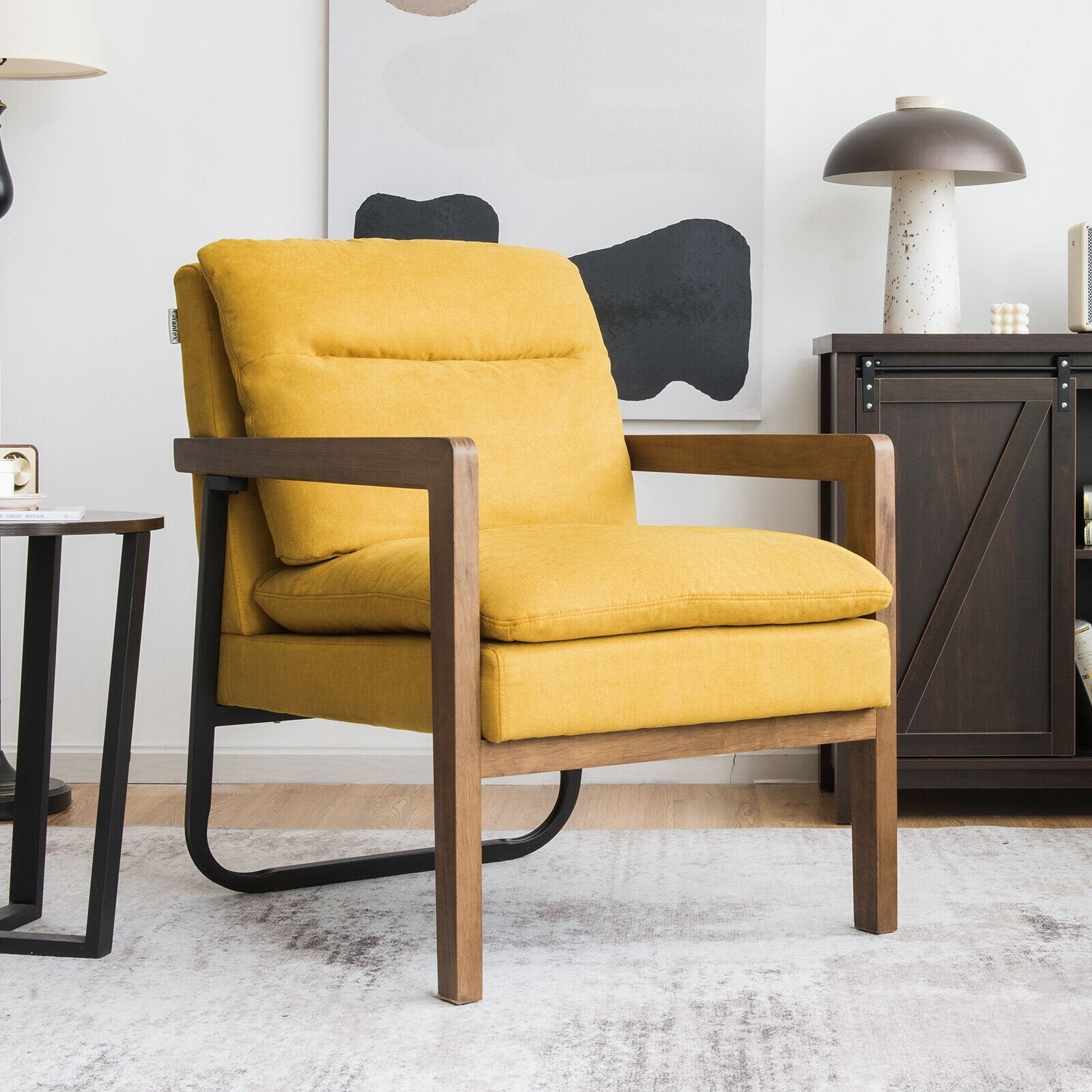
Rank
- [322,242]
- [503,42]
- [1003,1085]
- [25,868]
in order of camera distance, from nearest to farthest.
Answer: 1. [1003,1085]
2. [25,868]
3. [322,242]
4. [503,42]

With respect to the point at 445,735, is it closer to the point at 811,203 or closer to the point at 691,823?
the point at 691,823

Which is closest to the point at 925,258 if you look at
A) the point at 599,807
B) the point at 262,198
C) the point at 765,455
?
the point at 765,455

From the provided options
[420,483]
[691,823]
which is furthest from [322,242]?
[691,823]

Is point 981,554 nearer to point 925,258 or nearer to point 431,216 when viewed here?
point 925,258

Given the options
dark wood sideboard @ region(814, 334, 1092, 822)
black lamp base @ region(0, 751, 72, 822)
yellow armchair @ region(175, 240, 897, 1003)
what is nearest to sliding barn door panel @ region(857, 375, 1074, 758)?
dark wood sideboard @ region(814, 334, 1092, 822)

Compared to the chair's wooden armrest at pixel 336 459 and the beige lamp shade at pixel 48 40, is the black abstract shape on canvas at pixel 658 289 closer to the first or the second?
the beige lamp shade at pixel 48 40

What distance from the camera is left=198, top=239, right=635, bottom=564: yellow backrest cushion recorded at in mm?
1880

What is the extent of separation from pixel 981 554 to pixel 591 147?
3.59 feet

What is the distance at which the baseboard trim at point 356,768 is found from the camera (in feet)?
9.23

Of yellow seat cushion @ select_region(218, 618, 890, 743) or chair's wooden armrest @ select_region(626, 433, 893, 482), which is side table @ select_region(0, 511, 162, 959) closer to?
yellow seat cushion @ select_region(218, 618, 890, 743)

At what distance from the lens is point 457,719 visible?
4.75 ft

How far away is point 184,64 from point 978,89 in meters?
1.58

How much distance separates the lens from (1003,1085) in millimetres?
1302

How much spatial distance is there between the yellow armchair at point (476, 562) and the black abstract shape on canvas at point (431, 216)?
583 millimetres
